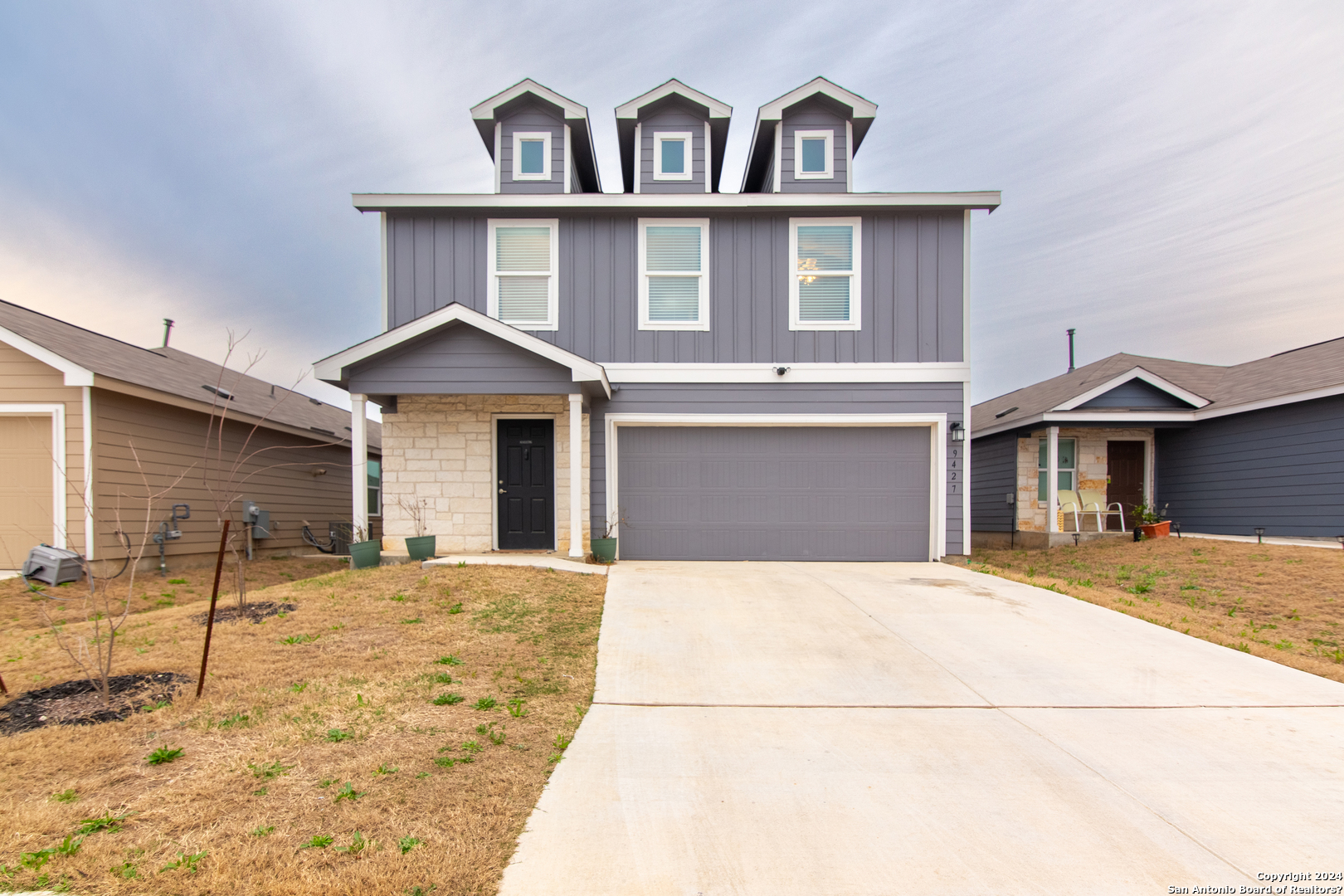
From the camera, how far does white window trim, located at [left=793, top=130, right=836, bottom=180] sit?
11000mm

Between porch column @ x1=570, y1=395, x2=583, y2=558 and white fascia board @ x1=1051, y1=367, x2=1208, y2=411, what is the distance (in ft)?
32.9

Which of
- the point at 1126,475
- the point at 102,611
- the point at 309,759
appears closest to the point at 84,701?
the point at 309,759

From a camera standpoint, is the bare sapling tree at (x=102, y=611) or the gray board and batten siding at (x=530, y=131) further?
the gray board and batten siding at (x=530, y=131)

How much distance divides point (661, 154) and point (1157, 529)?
1198cm

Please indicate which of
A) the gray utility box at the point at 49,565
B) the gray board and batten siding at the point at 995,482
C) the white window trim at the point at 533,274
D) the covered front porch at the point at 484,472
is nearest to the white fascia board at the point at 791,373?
the covered front porch at the point at 484,472

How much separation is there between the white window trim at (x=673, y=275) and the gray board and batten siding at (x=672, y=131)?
670 millimetres

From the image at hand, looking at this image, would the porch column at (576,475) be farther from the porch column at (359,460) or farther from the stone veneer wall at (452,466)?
the porch column at (359,460)

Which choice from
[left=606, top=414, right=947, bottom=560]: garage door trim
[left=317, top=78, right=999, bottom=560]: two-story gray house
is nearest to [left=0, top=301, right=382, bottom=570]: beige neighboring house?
[left=317, top=78, right=999, bottom=560]: two-story gray house

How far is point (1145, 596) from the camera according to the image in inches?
346

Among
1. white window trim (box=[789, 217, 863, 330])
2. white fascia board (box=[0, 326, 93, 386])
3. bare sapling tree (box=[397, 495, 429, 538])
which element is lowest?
bare sapling tree (box=[397, 495, 429, 538])

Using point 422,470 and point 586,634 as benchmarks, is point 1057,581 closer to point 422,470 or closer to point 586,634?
point 586,634

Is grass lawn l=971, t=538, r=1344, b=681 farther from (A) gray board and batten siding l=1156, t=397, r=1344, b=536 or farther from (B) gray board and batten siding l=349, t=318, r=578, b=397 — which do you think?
(B) gray board and batten siding l=349, t=318, r=578, b=397

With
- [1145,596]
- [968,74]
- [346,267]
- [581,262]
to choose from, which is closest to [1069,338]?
[968,74]

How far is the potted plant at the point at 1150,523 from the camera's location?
13.0 meters
